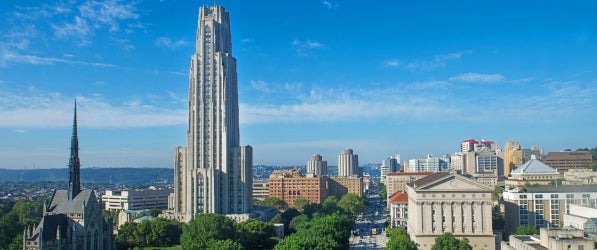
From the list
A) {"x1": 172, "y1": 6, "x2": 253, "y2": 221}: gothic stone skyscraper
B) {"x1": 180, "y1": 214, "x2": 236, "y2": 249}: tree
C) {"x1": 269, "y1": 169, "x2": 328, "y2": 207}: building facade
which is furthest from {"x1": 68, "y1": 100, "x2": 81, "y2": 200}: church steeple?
{"x1": 269, "y1": 169, "x2": 328, "y2": 207}: building facade

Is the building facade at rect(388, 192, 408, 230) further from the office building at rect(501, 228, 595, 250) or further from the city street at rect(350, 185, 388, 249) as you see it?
the office building at rect(501, 228, 595, 250)

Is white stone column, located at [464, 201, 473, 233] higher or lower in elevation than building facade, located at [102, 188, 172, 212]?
higher

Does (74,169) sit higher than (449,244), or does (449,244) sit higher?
(74,169)

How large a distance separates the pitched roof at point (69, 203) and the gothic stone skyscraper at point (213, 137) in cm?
4859

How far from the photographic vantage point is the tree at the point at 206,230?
89625 mm

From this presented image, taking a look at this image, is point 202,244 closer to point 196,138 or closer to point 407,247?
point 407,247

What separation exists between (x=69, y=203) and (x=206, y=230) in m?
21.3

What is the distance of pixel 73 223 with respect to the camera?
77.1 metres

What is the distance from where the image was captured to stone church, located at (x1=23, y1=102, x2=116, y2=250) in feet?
234

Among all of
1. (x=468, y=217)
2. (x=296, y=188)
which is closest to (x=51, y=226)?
(x=468, y=217)

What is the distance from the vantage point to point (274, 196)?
193 meters

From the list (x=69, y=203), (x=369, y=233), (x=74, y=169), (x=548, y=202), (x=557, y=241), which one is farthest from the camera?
(x=369, y=233)

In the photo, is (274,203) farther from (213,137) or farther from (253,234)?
(253,234)

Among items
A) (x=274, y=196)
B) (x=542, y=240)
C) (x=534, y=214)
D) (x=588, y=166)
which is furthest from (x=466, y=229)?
(x=588, y=166)
